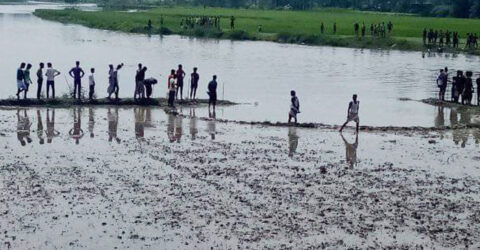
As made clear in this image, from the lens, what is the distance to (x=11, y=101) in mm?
30922

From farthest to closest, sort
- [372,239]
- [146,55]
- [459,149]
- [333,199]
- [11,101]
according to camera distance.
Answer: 1. [146,55]
2. [11,101]
3. [459,149]
4. [333,199]
5. [372,239]

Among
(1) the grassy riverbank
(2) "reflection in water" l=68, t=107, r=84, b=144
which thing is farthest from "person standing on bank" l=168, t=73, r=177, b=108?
(1) the grassy riverbank

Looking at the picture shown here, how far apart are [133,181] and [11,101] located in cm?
1279

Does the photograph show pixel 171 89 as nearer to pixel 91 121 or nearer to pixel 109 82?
pixel 109 82

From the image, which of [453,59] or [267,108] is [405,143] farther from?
[453,59]

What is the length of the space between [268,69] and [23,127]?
2936 centimetres

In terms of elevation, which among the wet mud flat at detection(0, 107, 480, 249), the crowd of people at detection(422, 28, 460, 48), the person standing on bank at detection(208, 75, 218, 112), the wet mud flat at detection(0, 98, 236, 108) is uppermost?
the crowd of people at detection(422, 28, 460, 48)

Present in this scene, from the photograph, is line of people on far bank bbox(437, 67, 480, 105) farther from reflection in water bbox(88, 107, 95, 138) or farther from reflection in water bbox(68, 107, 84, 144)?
reflection in water bbox(68, 107, 84, 144)

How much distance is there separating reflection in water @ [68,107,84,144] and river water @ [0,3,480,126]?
5486 millimetres

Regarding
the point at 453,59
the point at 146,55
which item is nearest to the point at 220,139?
the point at 146,55

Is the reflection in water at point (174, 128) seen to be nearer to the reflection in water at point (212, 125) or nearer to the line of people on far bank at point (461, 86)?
the reflection in water at point (212, 125)

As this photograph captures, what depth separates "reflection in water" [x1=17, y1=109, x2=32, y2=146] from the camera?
966 inches

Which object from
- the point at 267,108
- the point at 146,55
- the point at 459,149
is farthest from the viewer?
the point at 146,55

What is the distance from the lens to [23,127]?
2641 cm
